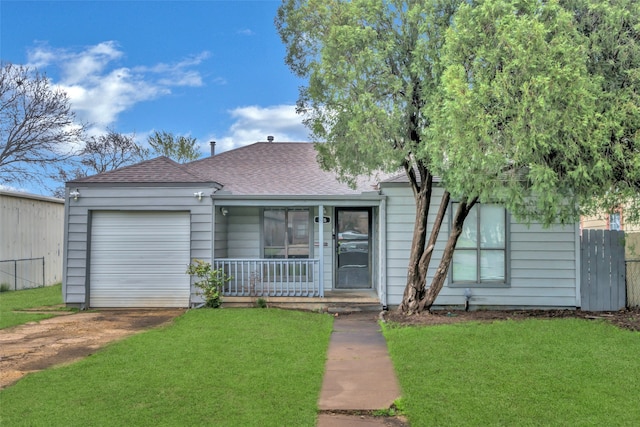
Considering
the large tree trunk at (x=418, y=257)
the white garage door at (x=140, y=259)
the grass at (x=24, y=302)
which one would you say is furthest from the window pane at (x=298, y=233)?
the grass at (x=24, y=302)

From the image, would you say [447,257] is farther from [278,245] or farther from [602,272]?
[278,245]

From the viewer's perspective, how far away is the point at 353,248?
10.6 m

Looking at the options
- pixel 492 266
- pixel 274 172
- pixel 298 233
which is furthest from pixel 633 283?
pixel 274 172

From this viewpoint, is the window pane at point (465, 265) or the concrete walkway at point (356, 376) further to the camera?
the window pane at point (465, 265)

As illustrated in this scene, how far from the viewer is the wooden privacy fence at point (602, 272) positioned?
29.9 ft

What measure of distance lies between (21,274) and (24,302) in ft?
→ 11.4

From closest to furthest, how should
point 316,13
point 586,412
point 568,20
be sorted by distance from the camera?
point 586,412 < point 568,20 < point 316,13

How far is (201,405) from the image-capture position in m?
3.89

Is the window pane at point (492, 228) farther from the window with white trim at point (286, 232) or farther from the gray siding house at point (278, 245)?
the window with white trim at point (286, 232)

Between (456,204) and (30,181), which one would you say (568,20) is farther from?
(30,181)

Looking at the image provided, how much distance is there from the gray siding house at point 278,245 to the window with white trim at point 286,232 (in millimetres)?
24

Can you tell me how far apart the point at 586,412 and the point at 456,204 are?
588 cm

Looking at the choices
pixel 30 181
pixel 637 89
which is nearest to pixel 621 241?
pixel 637 89

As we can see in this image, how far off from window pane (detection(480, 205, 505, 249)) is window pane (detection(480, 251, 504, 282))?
17 cm
